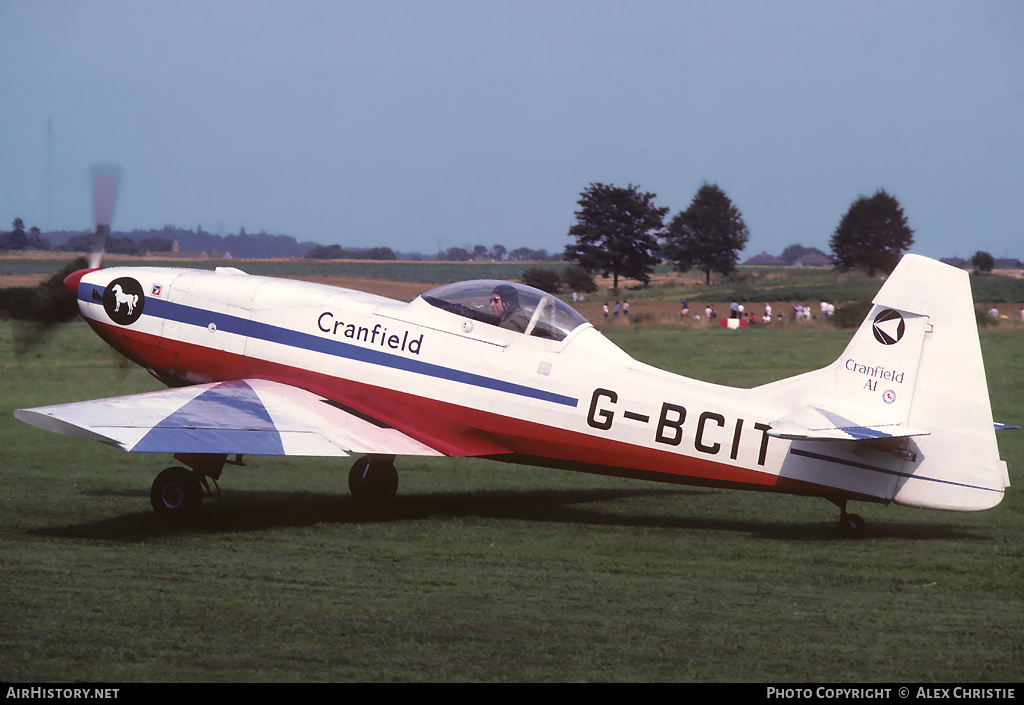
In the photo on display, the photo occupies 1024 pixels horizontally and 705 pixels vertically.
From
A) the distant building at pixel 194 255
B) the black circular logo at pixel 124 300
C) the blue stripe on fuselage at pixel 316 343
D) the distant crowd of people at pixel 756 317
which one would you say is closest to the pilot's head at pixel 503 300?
the blue stripe on fuselage at pixel 316 343

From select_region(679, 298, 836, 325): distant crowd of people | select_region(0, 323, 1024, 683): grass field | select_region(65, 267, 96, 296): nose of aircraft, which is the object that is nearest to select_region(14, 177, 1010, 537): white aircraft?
select_region(0, 323, 1024, 683): grass field

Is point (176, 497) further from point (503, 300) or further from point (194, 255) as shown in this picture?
point (194, 255)

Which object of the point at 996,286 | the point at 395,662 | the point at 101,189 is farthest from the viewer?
the point at 996,286

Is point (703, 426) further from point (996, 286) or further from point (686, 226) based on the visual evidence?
point (686, 226)

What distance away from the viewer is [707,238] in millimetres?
91812

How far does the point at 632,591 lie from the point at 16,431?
12.7m

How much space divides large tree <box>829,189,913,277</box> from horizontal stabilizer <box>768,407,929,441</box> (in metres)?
2.02

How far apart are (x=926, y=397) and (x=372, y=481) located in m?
5.65

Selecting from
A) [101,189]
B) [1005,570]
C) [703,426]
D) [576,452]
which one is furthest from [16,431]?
[1005,570]

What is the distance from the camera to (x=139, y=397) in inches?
387

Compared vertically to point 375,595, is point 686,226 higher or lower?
higher

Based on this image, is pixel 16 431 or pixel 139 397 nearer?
pixel 139 397

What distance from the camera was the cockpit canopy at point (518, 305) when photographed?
10.1 metres

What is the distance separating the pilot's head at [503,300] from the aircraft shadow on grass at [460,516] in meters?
2.17
